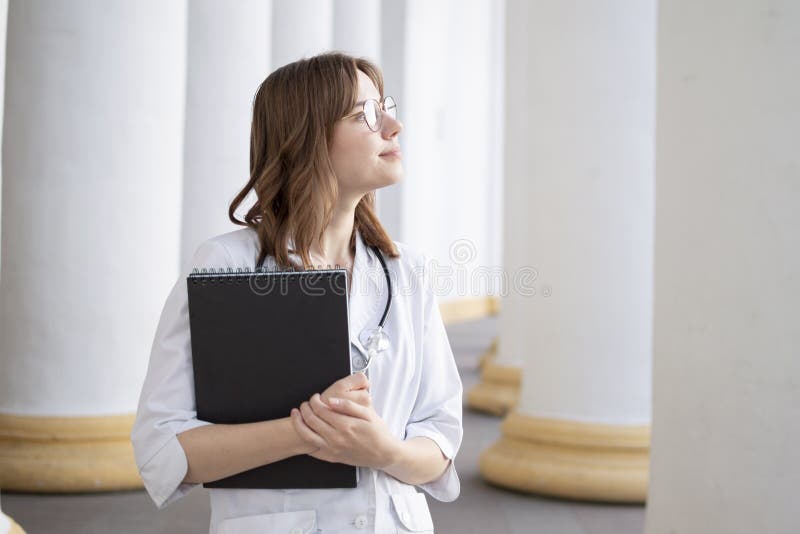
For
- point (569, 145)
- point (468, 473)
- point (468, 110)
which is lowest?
point (468, 473)

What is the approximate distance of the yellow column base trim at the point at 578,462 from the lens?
717 cm

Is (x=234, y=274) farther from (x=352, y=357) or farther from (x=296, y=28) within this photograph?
(x=296, y=28)

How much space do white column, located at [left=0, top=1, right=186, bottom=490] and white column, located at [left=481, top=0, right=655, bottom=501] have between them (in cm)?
334

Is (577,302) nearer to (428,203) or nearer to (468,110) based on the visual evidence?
(428,203)

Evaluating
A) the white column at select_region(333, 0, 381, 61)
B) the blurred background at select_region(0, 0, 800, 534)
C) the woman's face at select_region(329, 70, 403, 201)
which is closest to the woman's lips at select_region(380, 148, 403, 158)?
the woman's face at select_region(329, 70, 403, 201)

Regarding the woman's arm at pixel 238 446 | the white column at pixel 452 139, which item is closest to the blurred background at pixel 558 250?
the woman's arm at pixel 238 446

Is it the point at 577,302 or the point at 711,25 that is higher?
the point at 711,25

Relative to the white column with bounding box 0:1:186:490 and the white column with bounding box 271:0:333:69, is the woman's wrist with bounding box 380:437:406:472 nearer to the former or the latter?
the white column with bounding box 0:1:186:490

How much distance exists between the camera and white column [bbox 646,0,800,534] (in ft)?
13.4

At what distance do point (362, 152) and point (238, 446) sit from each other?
3.21ft

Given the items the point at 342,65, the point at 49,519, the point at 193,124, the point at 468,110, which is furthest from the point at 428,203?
the point at 342,65

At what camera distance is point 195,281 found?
2342 mm

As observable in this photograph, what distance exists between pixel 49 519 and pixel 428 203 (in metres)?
19.6

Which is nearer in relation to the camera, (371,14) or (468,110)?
(371,14)
